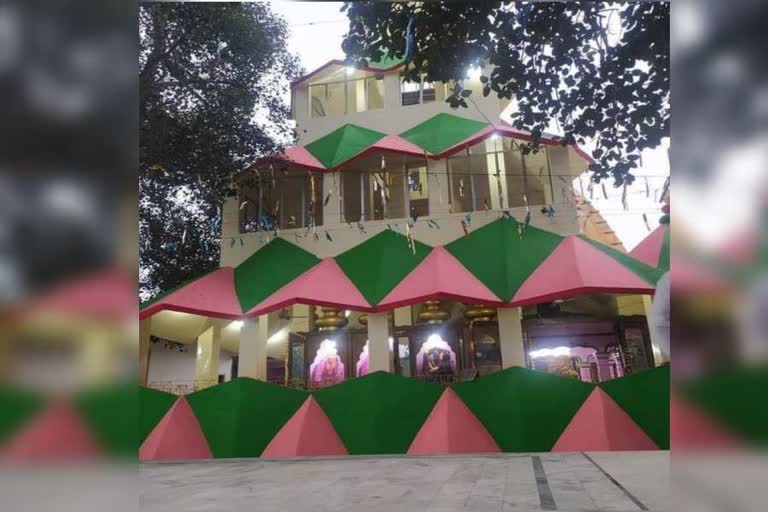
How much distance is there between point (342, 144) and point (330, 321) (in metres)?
4.19

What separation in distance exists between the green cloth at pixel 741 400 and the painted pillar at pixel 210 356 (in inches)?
466

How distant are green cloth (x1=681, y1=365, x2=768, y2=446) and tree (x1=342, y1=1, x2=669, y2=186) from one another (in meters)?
5.07

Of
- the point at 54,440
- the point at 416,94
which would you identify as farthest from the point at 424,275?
the point at 54,440

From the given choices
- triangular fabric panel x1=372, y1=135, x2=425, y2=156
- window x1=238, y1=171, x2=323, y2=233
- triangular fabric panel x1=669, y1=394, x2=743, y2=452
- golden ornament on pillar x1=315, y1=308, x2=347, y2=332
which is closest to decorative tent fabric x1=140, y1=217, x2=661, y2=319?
window x1=238, y1=171, x2=323, y2=233

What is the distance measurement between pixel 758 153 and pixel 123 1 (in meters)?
1.81

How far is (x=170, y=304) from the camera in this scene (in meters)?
10.0

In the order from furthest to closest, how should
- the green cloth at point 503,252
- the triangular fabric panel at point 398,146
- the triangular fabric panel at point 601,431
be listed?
the triangular fabric panel at point 398,146 → the green cloth at point 503,252 → the triangular fabric panel at point 601,431

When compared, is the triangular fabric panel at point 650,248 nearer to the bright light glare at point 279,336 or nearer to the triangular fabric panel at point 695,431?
the bright light glare at point 279,336

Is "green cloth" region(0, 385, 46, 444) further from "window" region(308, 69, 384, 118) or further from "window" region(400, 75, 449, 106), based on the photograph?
"window" region(308, 69, 384, 118)

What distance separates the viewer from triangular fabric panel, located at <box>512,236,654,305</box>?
8.99m

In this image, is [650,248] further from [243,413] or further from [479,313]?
[243,413]

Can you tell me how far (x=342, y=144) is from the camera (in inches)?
466

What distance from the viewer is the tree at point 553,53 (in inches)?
213

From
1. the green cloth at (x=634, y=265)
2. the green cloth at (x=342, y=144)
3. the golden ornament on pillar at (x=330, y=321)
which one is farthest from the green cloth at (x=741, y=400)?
the golden ornament on pillar at (x=330, y=321)
